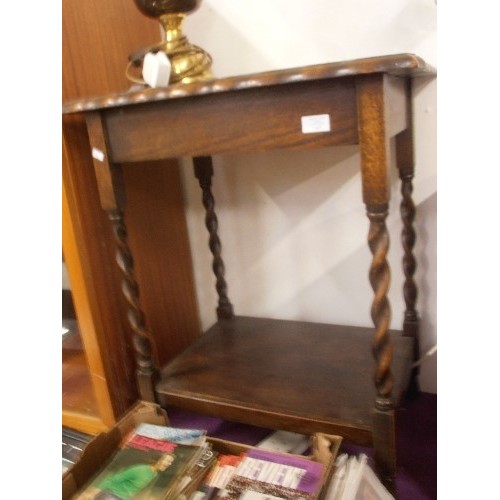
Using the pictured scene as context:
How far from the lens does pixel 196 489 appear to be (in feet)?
2.63

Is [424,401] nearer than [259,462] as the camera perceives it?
No

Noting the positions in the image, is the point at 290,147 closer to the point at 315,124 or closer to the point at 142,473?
the point at 315,124

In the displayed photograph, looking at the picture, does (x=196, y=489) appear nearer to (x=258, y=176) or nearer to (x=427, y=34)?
(x=258, y=176)

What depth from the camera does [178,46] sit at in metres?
0.91

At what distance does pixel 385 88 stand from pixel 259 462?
639mm

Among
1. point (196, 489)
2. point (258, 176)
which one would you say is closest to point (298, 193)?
point (258, 176)

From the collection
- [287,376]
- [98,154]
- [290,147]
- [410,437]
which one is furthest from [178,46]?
[410,437]

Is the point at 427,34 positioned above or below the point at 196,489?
above

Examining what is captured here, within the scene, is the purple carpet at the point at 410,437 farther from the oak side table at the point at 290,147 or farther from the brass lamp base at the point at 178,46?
the brass lamp base at the point at 178,46

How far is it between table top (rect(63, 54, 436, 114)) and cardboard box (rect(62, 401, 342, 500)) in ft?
1.90

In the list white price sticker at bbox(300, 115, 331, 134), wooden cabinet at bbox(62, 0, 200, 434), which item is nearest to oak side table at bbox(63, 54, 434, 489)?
white price sticker at bbox(300, 115, 331, 134)

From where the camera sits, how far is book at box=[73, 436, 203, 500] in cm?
76
